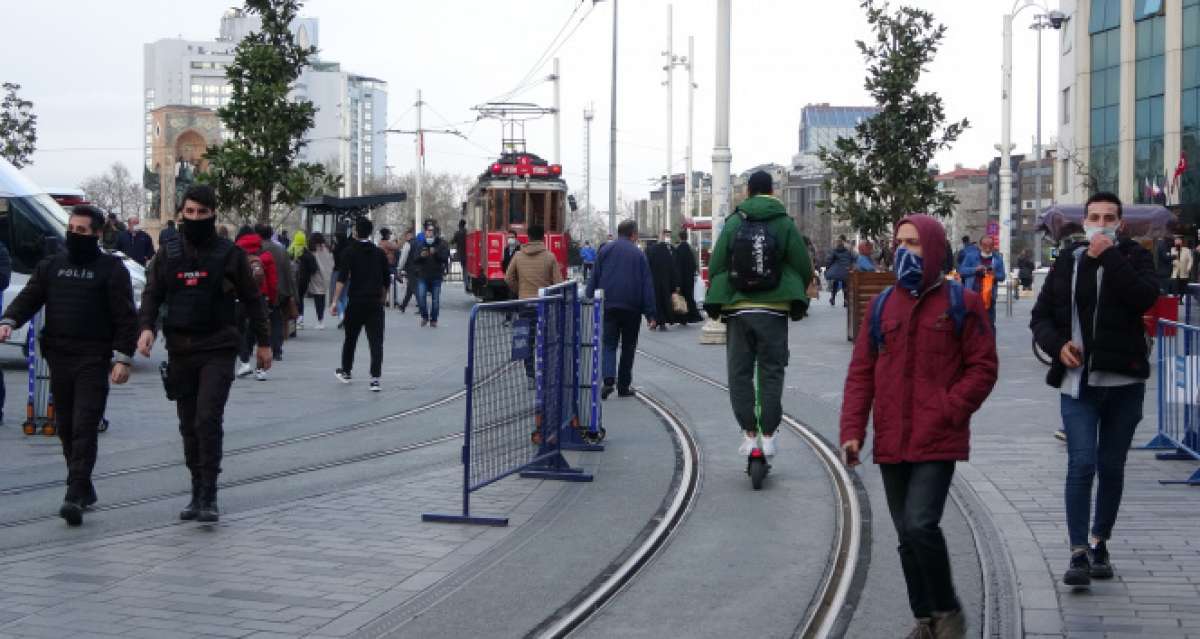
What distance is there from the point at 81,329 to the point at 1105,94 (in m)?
60.5

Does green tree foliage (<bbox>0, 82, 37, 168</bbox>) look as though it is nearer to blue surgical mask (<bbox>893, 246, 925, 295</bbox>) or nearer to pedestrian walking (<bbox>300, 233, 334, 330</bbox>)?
pedestrian walking (<bbox>300, 233, 334, 330</bbox>)

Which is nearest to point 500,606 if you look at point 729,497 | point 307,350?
point 729,497

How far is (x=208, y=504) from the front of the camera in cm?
845

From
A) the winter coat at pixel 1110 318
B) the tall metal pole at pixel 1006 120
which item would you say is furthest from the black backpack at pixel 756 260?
the tall metal pole at pixel 1006 120

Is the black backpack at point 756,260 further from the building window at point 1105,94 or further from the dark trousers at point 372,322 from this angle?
the building window at point 1105,94

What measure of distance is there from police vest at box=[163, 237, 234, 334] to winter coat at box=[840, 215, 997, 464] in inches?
169

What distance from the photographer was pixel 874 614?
6445 millimetres

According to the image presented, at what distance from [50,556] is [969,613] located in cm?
451

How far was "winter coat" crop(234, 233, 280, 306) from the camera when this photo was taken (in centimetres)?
1655

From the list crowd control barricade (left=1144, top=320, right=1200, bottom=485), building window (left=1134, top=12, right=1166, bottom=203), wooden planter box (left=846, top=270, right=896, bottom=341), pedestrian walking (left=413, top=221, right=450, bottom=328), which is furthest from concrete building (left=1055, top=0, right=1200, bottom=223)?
crowd control barricade (left=1144, top=320, right=1200, bottom=485)

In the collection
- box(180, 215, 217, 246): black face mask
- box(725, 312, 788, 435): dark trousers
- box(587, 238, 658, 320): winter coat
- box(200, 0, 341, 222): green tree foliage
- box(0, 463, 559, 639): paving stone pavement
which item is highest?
box(200, 0, 341, 222): green tree foliage

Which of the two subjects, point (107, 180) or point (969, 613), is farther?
point (107, 180)

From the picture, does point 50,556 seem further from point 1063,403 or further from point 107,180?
point 107,180

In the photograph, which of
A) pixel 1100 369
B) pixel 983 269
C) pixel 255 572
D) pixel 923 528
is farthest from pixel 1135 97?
pixel 923 528
